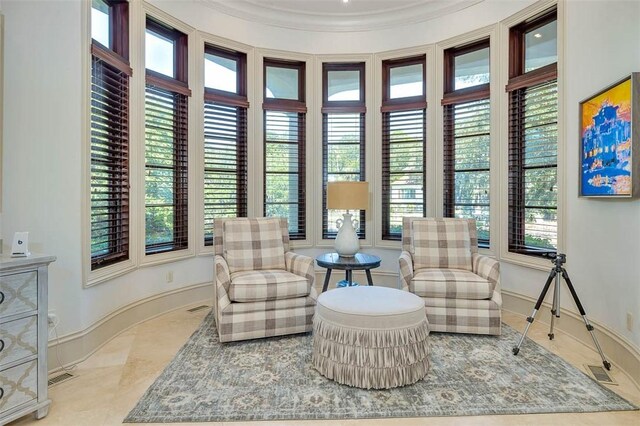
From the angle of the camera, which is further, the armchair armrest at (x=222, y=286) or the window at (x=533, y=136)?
the window at (x=533, y=136)

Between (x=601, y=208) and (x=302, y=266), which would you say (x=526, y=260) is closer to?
(x=601, y=208)

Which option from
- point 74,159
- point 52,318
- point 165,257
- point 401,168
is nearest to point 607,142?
point 401,168

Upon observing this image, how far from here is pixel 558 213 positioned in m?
3.27

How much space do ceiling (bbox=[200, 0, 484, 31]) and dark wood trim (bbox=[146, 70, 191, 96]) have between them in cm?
98

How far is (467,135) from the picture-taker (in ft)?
13.5

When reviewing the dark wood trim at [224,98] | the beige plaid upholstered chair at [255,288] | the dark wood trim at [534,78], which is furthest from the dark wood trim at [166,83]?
the dark wood trim at [534,78]

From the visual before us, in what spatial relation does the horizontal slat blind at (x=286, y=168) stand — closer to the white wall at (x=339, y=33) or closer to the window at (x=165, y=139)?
the white wall at (x=339, y=33)

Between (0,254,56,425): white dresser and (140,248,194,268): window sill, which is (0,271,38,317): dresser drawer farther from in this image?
(140,248,194,268): window sill

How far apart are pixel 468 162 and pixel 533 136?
712 millimetres

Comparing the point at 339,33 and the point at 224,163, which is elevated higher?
the point at 339,33

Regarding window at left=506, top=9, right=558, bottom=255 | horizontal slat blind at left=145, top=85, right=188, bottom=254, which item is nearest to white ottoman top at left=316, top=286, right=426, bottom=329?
window at left=506, top=9, right=558, bottom=255

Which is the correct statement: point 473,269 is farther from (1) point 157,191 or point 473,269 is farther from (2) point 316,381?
(1) point 157,191

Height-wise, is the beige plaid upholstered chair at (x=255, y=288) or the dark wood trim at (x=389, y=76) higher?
the dark wood trim at (x=389, y=76)

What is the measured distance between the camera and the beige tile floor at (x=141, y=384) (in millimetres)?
1924
